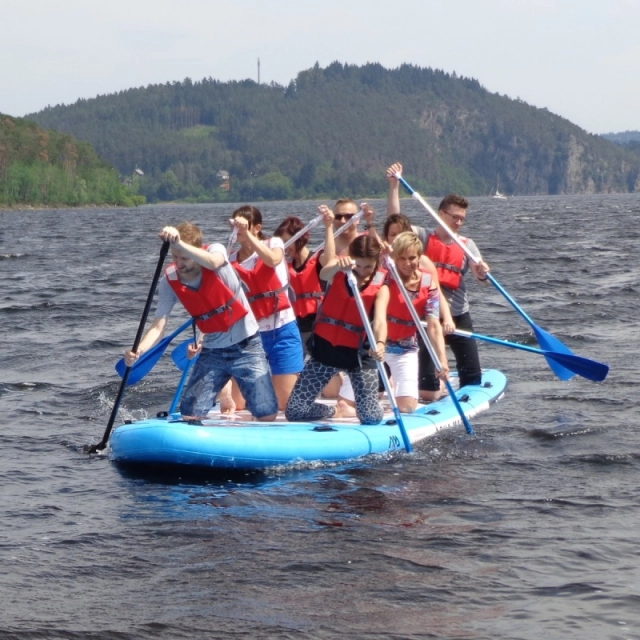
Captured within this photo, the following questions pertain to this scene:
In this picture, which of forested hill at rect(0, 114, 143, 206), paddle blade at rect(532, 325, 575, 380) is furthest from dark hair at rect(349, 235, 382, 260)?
forested hill at rect(0, 114, 143, 206)

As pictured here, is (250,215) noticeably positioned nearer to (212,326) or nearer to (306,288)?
(212,326)

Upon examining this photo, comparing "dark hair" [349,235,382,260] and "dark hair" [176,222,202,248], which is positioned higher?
"dark hair" [176,222,202,248]

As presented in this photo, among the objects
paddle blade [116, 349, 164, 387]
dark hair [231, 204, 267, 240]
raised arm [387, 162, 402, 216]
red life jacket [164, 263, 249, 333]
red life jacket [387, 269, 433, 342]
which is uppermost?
raised arm [387, 162, 402, 216]

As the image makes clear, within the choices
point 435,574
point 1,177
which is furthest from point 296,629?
point 1,177

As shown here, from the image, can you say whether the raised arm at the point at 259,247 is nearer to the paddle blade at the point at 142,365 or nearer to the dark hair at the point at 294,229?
the dark hair at the point at 294,229

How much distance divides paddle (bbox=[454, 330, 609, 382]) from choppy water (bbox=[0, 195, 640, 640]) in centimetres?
40

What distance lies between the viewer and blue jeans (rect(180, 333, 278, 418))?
734 centimetres

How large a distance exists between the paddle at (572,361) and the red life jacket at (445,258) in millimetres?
468

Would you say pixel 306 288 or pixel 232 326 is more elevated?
pixel 306 288

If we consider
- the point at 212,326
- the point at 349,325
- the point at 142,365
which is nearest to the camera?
the point at 212,326

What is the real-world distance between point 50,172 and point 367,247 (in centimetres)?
10036

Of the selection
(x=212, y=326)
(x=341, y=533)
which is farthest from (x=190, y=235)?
(x=341, y=533)

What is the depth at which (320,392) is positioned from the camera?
7.92 meters

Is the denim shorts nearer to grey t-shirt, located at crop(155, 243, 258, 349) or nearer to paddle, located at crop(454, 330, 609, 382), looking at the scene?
grey t-shirt, located at crop(155, 243, 258, 349)
